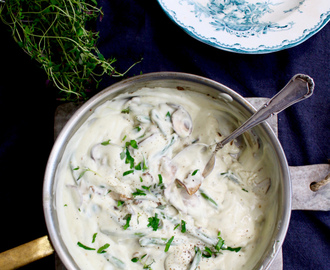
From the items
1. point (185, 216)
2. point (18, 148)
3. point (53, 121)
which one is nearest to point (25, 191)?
point (18, 148)

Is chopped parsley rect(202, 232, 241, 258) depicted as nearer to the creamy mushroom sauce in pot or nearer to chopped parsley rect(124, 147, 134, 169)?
the creamy mushroom sauce in pot

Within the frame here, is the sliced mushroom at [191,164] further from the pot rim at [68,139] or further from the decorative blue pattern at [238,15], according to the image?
the decorative blue pattern at [238,15]

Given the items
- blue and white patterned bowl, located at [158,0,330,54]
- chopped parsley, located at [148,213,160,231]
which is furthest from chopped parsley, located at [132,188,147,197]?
blue and white patterned bowl, located at [158,0,330,54]

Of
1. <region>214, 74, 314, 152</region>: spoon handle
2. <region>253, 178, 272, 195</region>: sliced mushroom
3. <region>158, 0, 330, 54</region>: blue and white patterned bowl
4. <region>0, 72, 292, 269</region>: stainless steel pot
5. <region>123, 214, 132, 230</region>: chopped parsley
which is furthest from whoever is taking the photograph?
<region>158, 0, 330, 54</region>: blue and white patterned bowl

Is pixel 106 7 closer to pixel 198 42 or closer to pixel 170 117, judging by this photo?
pixel 198 42

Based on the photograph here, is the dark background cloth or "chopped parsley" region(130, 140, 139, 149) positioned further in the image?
the dark background cloth

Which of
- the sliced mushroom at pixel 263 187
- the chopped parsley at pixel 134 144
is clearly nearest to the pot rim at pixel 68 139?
the sliced mushroom at pixel 263 187
